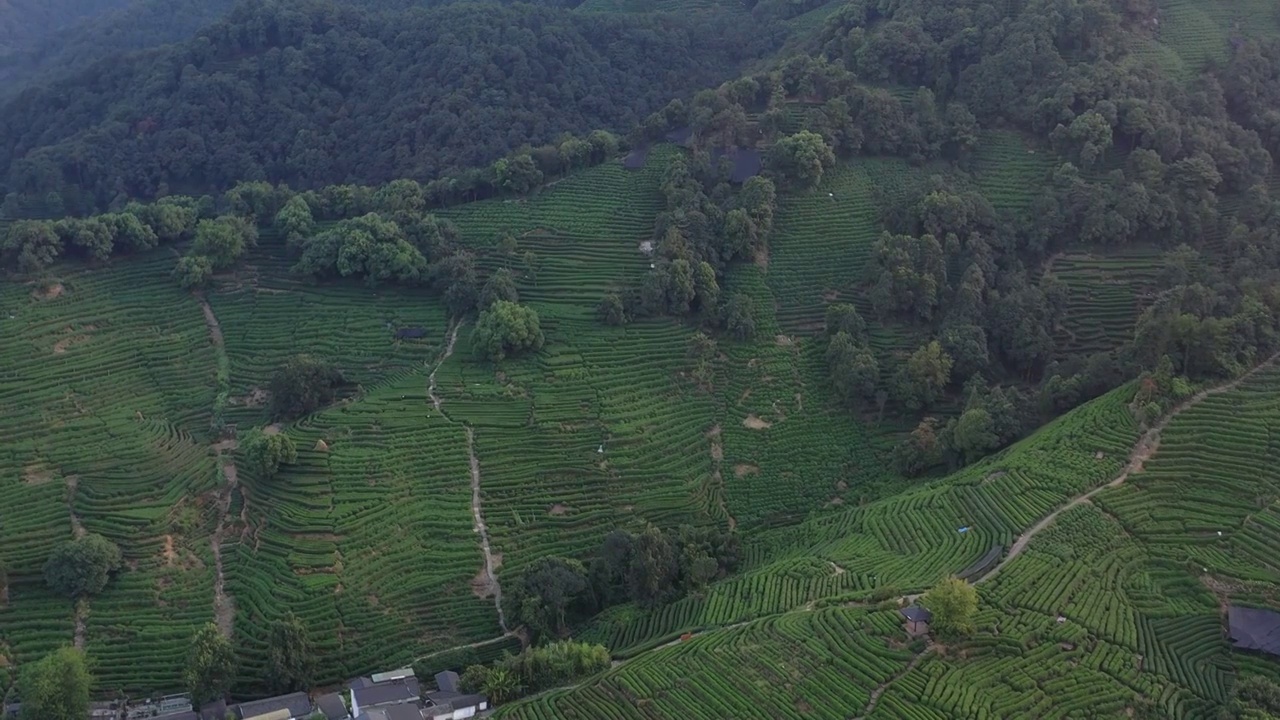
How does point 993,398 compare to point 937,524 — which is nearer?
point 937,524

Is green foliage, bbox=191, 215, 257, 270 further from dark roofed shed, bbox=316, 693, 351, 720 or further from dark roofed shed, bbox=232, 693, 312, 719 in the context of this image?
dark roofed shed, bbox=316, 693, 351, 720

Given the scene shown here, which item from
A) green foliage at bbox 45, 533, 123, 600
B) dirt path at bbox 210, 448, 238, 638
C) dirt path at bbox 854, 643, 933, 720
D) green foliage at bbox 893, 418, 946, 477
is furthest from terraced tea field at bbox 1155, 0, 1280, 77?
green foliage at bbox 45, 533, 123, 600

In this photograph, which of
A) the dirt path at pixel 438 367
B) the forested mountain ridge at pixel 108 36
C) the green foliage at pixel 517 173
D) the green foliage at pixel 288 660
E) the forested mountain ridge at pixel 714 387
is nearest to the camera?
the forested mountain ridge at pixel 714 387

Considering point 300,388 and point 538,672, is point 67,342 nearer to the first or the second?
point 300,388

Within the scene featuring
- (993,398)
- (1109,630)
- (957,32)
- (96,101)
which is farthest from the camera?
(96,101)

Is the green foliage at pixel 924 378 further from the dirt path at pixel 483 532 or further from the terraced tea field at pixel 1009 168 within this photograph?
the dirt path at pixel 483 532

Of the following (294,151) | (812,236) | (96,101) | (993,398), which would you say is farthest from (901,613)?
(96,101)

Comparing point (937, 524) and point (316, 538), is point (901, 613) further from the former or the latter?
point (316, 538)

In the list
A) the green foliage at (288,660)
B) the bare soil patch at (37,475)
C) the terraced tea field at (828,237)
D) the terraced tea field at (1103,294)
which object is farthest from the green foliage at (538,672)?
the terraced tea field at (1103,294)
